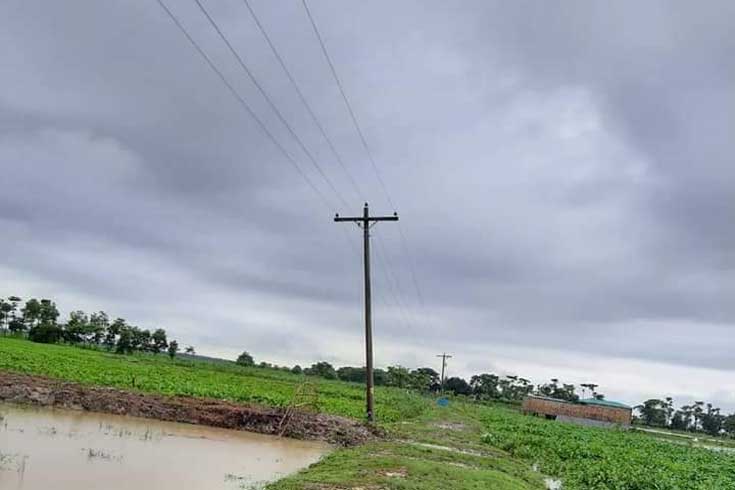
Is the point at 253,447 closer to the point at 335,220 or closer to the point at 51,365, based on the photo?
the point at 335,220

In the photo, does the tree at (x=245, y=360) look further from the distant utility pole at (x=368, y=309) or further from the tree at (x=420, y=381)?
the distant utility pole at (x=368, y=309)

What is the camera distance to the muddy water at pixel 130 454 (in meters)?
11.7

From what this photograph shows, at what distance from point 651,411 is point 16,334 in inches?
4676

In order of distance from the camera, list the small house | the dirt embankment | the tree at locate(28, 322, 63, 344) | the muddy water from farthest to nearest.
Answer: the tree at locate(28, 322, 63, 344), the small house, the dirt embankment, the muddy water

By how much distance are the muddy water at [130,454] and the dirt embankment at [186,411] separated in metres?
1.08

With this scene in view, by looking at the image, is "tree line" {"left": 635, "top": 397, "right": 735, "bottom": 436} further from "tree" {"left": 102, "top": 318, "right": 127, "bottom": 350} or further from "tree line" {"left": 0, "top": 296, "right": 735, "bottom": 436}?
"tree" {"left": 102, "top": 318, "right": 127, "bottom": 350}

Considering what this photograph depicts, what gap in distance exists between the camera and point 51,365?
1506 inches

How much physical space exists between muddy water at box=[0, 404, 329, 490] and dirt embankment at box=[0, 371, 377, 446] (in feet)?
3.53

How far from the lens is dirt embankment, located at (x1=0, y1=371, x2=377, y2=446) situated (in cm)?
2362

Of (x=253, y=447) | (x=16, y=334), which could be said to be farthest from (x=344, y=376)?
(x=253, y=447)

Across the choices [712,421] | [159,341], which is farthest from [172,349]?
[712,421]

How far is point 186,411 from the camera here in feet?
82.7

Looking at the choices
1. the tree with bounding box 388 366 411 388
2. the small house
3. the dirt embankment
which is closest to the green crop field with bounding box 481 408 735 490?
the dirt embankment

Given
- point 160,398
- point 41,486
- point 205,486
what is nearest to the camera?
point 41,486
